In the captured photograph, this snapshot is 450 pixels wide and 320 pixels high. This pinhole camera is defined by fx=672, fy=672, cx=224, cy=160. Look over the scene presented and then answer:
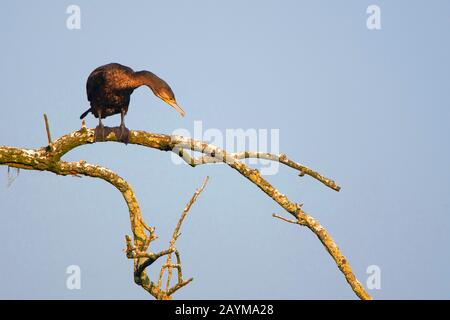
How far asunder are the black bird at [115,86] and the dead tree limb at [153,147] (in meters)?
1.22

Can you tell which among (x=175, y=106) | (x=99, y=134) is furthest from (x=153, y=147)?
(x=175, y=106)

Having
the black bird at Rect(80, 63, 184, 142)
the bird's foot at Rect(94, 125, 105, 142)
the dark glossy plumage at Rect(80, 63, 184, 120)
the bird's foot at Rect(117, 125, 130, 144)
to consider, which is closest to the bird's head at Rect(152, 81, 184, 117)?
the black bird at Rect(80, 63, 184, 142)

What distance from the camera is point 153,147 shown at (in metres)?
7.81

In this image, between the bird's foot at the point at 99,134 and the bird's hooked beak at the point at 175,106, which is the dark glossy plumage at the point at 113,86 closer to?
the bird's hooked beak at the point at 175,106

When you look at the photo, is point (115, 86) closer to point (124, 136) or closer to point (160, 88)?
point (160, 88)

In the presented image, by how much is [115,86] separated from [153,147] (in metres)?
2.04

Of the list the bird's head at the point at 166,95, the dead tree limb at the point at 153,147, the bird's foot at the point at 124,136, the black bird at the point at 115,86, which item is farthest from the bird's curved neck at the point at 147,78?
the dead tree limb at the point at 153,147

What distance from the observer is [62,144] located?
25.0 ft

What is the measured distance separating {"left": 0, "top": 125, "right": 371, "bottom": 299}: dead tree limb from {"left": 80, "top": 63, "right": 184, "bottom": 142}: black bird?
122cm

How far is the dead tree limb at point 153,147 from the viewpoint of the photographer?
6652 millimetres

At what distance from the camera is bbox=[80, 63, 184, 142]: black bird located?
913cm

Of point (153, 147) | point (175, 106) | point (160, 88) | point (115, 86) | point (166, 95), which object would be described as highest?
point (115, 86)

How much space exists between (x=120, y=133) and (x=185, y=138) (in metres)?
1.03
